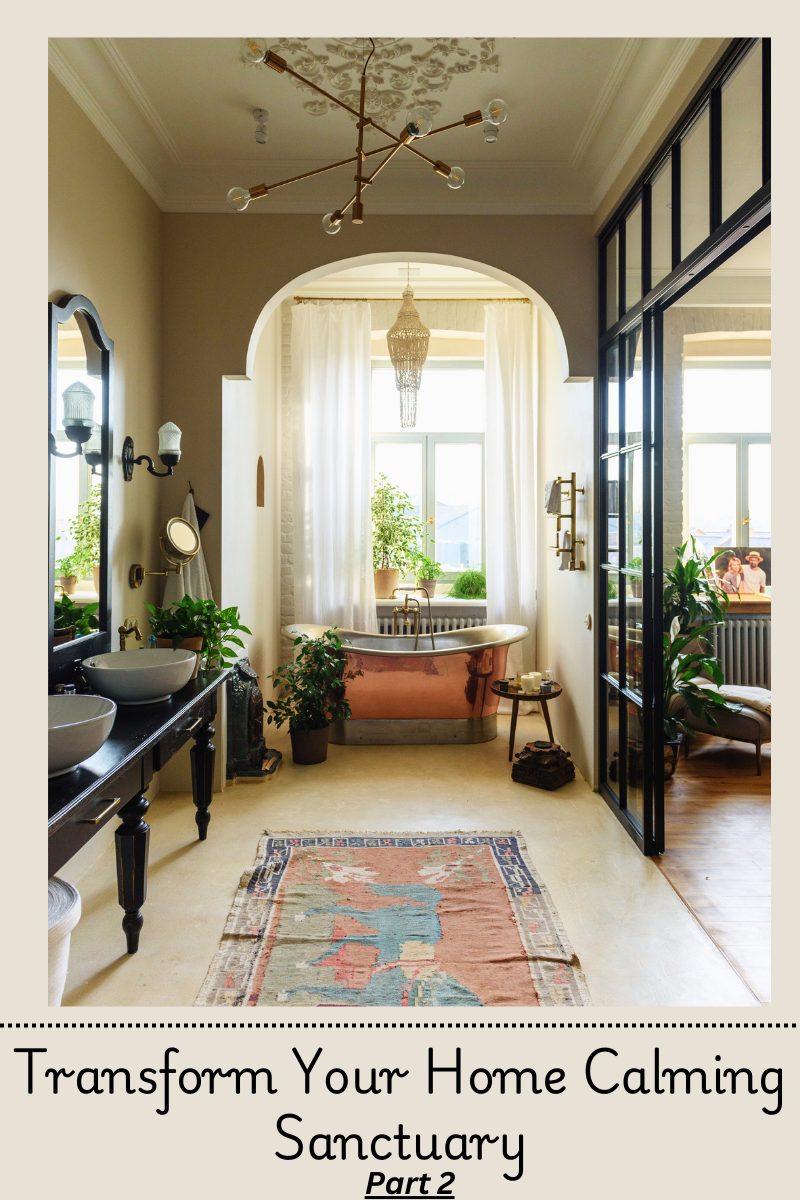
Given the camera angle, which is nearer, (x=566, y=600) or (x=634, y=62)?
(x=634, y=62)

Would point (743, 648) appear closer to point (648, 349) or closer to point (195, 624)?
point (648, 349)

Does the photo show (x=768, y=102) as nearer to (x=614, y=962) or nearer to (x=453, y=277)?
(x=614, y=962)

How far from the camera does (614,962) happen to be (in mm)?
2166

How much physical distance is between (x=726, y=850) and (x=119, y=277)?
11.3 feet

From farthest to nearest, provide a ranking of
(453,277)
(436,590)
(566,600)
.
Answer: (436,590) < (453,277) < (566,600)

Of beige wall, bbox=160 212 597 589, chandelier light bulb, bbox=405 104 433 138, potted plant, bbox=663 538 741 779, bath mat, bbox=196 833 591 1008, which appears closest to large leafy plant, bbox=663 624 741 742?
potted plant, bbox=663 538 741 779

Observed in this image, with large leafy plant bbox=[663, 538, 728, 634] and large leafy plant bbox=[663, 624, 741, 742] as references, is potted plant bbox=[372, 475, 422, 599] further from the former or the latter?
large leafy plant bbox=[663, 624, 741, 742]

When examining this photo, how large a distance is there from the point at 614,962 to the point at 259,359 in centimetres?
408

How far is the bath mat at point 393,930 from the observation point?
201 centimetres

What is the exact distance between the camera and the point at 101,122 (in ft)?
9.17

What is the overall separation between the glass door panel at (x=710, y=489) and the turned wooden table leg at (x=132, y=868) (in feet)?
15.6
